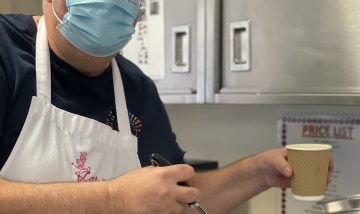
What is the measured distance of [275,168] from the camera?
4.03 ft

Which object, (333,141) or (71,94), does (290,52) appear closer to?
(333,141)

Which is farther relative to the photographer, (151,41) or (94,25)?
(151,41)

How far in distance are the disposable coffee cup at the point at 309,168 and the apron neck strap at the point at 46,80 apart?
392 mm

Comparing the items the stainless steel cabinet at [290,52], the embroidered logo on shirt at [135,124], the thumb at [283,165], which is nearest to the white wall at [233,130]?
the stainless steel cabinet at [290,52]

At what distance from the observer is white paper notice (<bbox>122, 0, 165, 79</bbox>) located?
161 cm

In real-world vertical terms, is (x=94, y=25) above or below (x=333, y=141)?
above

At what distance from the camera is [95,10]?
109cm

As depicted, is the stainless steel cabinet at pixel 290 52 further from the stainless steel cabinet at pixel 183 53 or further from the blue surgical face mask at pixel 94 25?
the blue surgical face mask at pixel 94 25

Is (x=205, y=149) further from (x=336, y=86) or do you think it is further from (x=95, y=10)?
(x=95, y=10)

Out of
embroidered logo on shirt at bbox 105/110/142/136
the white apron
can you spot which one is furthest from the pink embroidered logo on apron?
embroidered logo on shirt at bbox 105/110/142/136

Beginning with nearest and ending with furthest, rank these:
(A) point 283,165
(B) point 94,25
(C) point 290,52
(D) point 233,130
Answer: (B) point 94,25 → (A) point 283,165 → (C) point 290,52 → (D) point 233,130

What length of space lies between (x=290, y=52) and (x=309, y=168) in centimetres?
35

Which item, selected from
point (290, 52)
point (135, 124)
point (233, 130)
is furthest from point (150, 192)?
point (233, 130)

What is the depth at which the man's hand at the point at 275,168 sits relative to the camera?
47.1 inches
